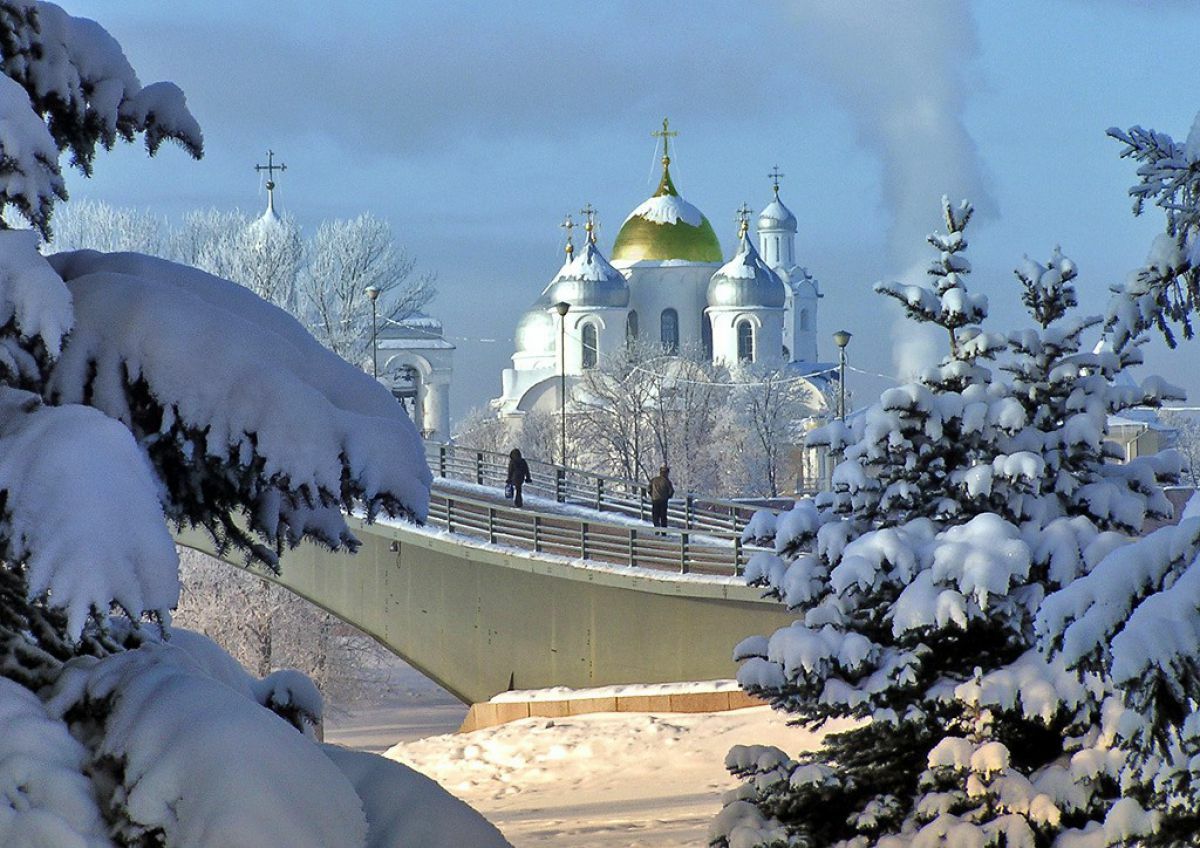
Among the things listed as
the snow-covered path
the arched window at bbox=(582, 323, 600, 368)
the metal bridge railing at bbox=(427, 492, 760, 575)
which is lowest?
the snow-covered path

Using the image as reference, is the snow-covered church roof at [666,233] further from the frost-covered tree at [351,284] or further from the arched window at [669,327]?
the frost-covered tree at [351,284]

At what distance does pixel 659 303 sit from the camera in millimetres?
97562

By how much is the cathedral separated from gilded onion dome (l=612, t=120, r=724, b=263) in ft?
0.18

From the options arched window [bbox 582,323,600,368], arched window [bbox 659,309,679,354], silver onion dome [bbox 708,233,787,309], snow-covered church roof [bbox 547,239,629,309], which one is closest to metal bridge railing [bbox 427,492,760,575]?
arched window [bbox 582,323,600,368]

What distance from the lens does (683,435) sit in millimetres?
61812

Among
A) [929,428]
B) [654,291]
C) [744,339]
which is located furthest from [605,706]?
[654,291]

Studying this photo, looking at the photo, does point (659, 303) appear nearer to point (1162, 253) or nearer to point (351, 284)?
point (351, 284)

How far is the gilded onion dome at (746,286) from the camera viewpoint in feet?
305

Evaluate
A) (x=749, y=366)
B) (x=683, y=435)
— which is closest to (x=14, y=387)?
(x=683, y=435)

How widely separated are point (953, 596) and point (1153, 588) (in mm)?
4712

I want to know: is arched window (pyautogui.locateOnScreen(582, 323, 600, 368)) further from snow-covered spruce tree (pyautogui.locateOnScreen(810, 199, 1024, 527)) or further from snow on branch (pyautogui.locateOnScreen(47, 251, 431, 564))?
snow on branch (pyautogui.locateOnScreen(47, 251, 431, 564))

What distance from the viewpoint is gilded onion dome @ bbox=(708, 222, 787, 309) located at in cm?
9281

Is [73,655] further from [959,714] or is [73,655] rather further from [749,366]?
[749,366]

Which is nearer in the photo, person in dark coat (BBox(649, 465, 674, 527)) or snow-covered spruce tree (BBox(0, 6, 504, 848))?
snow-covered spruce tree (BBox(0, 6, 504, 848))
